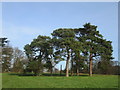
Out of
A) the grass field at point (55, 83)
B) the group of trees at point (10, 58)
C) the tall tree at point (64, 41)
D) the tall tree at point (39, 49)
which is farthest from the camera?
the group of trees at point (10, 58)

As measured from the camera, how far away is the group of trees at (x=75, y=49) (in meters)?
31.6

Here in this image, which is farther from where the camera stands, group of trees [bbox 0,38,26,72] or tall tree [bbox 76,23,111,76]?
group of trees [bbox 0,38,26,72]

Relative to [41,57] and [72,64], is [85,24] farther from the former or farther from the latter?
[41,57]

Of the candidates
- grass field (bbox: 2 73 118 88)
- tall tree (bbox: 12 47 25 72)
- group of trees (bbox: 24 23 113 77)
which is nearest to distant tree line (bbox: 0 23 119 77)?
group of trees (bbox: 24 23 113 77)

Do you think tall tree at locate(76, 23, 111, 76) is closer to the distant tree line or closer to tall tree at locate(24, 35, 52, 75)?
the distant tree line

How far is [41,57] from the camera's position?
3731cm

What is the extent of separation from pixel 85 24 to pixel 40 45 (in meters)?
9.48

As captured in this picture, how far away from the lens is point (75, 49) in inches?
1224

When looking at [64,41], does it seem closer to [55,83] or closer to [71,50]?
[71,50]

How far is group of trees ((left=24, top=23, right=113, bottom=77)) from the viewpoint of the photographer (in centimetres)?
3162

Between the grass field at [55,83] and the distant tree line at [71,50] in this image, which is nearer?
the grass field at [55,83]

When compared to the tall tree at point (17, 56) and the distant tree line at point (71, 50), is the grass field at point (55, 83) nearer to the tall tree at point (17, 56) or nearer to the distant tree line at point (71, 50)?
the distant tree line at point (71, 50)

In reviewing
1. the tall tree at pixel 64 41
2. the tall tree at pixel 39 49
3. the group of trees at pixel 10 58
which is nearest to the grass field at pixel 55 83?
the tall tree at pixel 64 41

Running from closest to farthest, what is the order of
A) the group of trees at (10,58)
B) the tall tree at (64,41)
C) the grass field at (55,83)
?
the grass field at (55,83) < the tall tree at (64,41) < the group of trees at (10,58)
